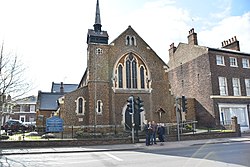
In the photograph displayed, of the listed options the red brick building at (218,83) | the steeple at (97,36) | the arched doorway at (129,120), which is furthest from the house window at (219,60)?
the steeple at (97,36)

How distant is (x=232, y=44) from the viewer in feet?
113

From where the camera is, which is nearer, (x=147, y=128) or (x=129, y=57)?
(x=147, y=128)

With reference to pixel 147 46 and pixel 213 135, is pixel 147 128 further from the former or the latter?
pixel 147 46

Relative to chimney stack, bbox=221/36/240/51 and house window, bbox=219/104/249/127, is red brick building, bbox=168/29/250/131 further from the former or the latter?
chimney stack, bbox=221/36/240/51

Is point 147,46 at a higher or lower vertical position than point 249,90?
higher

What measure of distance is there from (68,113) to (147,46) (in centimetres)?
1258

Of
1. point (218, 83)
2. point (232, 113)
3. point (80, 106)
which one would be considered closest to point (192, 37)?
point (218, 83)

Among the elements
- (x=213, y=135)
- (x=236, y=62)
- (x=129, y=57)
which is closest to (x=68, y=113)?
(x=129, y=57)

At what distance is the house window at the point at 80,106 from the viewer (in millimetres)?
24922

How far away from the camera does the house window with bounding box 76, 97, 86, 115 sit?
81.8ft

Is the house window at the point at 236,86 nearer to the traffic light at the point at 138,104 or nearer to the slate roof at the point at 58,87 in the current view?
the traffic light at the point at 138,104

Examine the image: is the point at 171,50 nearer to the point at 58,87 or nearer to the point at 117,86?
the point at 117,86

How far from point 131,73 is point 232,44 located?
17570 millimetres

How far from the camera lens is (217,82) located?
29297 mm
